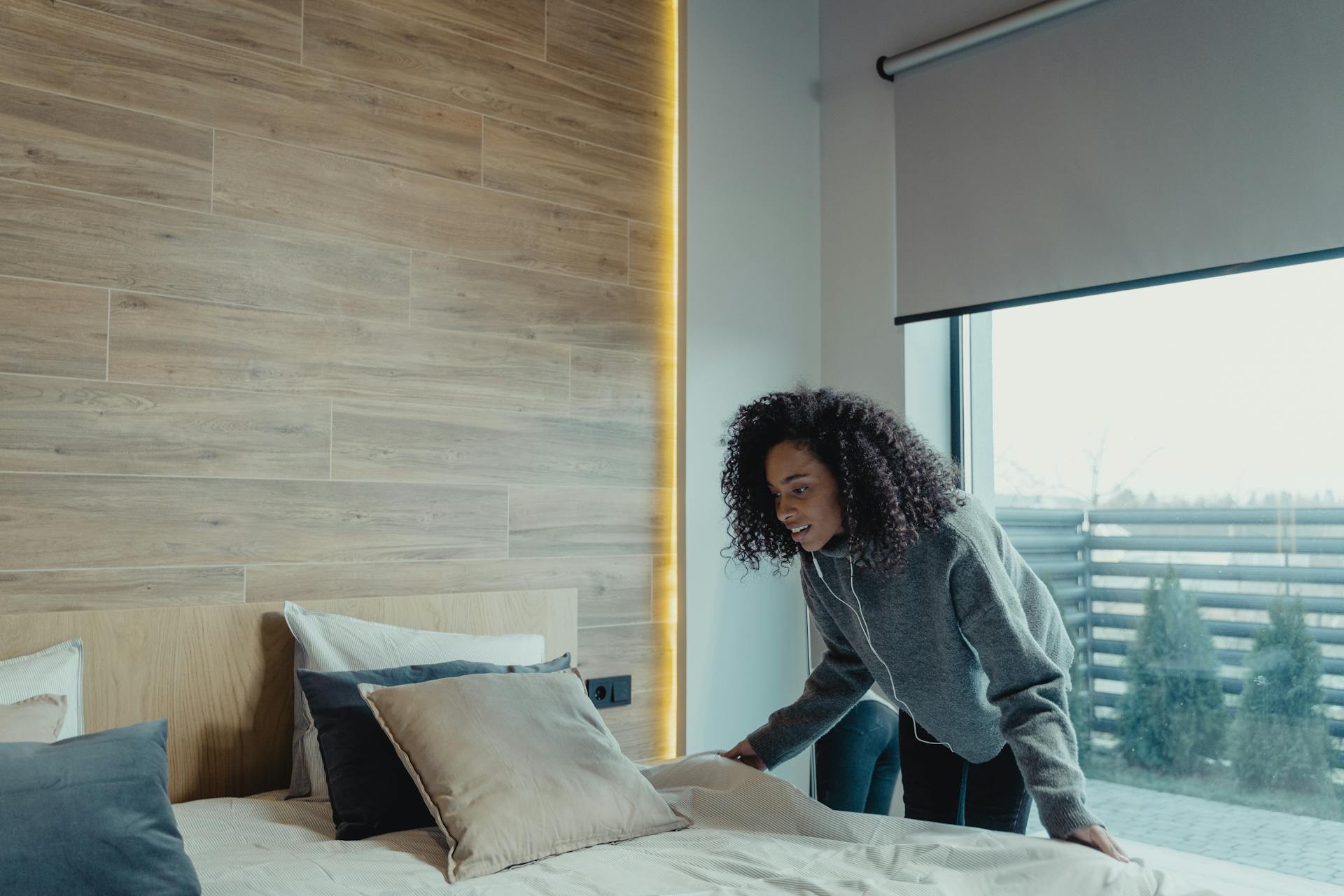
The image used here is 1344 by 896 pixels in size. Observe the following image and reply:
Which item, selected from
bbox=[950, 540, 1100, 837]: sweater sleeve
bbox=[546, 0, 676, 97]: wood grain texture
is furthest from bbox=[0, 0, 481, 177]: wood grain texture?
bbox=[950, 540, 1100, 837]: sweater sleeve

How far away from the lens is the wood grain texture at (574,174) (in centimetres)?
281

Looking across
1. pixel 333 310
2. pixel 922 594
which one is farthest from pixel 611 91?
pixel 922 594

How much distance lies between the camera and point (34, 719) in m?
1.76

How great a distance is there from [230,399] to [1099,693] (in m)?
2.28

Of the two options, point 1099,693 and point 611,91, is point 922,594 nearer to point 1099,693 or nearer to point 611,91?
point 1099,693

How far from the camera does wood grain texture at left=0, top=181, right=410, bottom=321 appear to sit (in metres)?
2.13

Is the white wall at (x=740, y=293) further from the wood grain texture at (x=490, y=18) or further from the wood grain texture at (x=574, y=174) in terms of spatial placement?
the wood grain texture at (x=490, y=18)

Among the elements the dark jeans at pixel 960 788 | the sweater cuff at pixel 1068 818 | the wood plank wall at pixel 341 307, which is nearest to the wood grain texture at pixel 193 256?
the wood plank wall at pixel 341 307

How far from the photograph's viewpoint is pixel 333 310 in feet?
8.20

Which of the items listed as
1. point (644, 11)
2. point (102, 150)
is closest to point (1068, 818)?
point (102, 150)

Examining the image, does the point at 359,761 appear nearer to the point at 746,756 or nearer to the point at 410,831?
the point at 410,831

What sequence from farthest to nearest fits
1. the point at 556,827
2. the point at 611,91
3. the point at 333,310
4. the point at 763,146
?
the point at 763,146
the point at 611,91
the point at 333,310
the point at 556,827

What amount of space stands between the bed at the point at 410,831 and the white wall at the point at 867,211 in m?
1.34

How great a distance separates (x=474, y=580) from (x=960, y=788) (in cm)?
125
